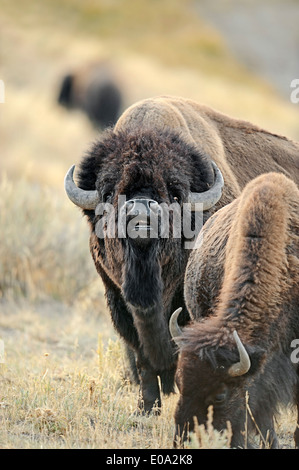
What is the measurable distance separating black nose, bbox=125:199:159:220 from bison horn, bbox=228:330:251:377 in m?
1.79

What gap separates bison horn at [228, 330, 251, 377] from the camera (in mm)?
4850

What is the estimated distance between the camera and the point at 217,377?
4.97m

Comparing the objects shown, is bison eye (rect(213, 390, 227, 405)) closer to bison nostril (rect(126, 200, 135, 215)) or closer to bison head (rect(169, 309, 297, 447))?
bison head (rect(169, 309, 297, 447))

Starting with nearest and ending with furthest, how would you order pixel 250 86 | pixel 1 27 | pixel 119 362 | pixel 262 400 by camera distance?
pixel 262 400, pixel 119 362, pixel 1 27, pixel 250 86

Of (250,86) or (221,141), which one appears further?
(250,86)

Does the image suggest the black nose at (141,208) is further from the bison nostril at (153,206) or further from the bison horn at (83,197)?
the bison horn at (83,197)

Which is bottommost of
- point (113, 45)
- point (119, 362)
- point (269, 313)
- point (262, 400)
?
point (119, 362)

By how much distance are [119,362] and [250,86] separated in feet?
165

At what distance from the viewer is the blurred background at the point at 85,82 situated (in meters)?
12.6

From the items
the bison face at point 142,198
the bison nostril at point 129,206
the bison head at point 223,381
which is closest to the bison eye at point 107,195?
the bison face at point 142,198

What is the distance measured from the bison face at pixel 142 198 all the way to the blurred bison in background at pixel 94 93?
80.1 ft
